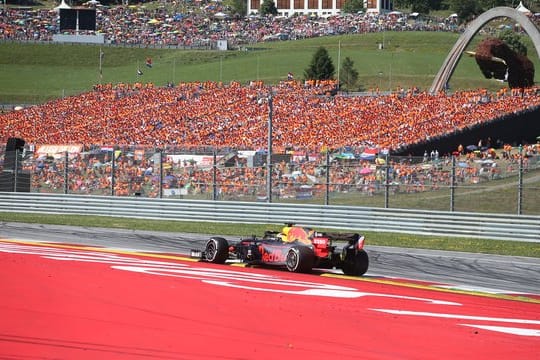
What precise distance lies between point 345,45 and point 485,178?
6903 centimetres

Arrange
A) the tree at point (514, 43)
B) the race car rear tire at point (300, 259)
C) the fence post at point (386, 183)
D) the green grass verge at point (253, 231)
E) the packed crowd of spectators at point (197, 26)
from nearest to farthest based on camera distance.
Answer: the race car rear tire at point (300, 259) → the green grass verge at point (253, 231) → the fence post at point (386, 183) → the tree at point (514, 43) → the packed crowd of spectators at point (197, 26)

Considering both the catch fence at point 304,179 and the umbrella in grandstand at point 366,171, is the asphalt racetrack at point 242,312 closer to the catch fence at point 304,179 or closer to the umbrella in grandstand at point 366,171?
the catch fence at point 304,179

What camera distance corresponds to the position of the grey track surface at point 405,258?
18484 mm

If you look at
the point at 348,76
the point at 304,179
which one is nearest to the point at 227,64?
the point at 348,76

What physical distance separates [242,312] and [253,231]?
19.1 metres

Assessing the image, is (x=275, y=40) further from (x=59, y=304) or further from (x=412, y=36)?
(x=59, y=304)

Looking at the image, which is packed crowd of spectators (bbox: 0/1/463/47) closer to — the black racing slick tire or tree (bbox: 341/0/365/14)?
tree (bbox: 341/0/365/14)

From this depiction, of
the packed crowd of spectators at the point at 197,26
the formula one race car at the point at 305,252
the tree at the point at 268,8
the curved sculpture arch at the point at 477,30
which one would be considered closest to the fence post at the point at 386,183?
the formula one race car at the point at 305,252

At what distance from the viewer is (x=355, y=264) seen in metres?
17.3

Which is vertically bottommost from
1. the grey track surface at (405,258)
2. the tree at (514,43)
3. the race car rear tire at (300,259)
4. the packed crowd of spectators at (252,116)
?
the grey track surface at (405,258)

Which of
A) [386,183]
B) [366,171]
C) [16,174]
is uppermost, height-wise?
[366,171]

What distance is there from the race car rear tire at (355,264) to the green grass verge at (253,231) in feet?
27.0

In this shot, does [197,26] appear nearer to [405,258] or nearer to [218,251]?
[405,258]

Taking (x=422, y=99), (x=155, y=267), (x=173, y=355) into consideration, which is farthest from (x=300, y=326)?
(x=422, y=99)
